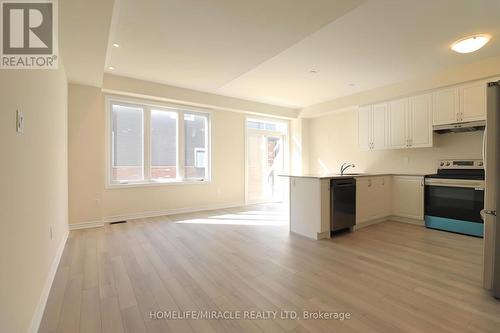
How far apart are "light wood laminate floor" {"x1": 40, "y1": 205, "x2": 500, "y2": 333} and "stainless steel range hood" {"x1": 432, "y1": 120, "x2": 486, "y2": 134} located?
1.71 m

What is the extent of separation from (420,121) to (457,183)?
4.01ft

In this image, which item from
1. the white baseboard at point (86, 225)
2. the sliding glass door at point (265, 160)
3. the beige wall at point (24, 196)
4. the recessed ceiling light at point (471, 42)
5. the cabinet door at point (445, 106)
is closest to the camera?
the beige wall at point (24, 196)

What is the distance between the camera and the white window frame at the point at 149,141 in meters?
4.53

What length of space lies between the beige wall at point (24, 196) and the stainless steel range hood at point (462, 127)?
17.4 ft

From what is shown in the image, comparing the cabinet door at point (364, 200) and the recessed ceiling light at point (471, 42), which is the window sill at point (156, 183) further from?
the recessed ceiling light at point (471, 42)

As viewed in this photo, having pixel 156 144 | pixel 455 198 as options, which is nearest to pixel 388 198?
pixel 455 198

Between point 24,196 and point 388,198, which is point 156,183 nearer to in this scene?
point 24,196

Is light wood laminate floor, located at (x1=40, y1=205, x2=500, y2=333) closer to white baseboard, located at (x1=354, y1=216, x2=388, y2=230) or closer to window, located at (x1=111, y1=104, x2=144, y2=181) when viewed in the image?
white baseboard, located at (x1=354, y1=216, x2=388, y2=230)

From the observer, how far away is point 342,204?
3709mm

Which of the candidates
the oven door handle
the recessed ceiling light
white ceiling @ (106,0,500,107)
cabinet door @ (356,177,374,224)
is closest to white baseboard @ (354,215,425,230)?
cabinet door @ (356,177,374,224)

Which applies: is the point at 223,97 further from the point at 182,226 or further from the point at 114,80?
the point at 182,226

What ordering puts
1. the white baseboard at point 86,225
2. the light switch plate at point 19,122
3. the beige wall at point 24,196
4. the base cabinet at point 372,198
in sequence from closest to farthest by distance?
the beige wall at point 24,196 < the light switch plate at point 19,122 < the white baseboard at point 86,225 < the base cabinet at point 372,198

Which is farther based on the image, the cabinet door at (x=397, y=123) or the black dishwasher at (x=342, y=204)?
the cabinet door at (x=397, y=123)

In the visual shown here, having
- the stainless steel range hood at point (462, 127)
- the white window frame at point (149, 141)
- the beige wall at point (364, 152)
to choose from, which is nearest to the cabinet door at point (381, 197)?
the beige wall at point (364, 152)
